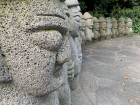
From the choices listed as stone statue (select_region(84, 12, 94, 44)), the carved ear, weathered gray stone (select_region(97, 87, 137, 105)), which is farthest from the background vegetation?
the carved ear

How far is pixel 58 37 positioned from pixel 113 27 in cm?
609

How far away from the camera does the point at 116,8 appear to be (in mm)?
9805

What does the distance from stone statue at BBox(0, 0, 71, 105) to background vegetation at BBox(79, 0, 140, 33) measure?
7.76 meters

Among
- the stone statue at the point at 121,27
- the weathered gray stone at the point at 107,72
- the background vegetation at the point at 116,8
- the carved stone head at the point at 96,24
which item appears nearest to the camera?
the weathered gray stone at the point at 107,72

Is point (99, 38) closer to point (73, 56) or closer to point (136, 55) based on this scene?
point (136, 55)

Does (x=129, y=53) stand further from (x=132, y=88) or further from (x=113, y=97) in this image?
(x=113, y=97)

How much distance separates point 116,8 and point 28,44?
10.3 meters

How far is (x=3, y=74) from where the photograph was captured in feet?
2.67

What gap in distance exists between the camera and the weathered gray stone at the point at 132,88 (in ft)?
7.47

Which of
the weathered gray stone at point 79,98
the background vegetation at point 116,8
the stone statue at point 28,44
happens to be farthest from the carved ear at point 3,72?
the background vegetation at point 116,8

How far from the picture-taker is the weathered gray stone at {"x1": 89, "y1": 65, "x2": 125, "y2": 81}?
9.27 ft

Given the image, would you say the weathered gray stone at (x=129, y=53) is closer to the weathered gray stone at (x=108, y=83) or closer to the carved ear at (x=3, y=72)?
the weathered gray stone at (x=108, y=83)

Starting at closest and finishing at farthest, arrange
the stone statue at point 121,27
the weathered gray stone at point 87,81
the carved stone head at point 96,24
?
the weathered gray stone at point 87,81 → the carved stone head at point 96,24 → the stone statue at point 121,27

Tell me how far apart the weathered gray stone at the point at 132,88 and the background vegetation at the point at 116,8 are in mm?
6239
